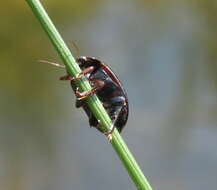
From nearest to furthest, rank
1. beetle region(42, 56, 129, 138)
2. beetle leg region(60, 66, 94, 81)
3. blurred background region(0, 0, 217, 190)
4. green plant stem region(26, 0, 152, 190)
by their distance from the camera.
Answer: green plant stem region(26, 0, 152, 190), beetle leg region(60, 66, 94, 81), beetle region(42, 56, 129, 138), blurred background region(0, 0, 217, 190)

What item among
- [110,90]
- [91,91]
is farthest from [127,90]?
[91,91]

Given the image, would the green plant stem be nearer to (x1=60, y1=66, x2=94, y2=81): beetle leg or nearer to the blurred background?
(x1=60, y1=66, x2=94, y2=81): beetle leg

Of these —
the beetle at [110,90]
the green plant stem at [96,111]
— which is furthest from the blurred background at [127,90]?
the green plant stem at [96,111]

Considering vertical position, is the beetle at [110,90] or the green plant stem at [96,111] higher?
the green plant stem at [96,111]

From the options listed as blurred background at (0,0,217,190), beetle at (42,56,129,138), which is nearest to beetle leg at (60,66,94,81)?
beetle at (42,56,129,138)

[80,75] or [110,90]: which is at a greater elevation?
[80,75]

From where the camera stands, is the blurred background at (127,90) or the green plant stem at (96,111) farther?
the blurred background at (127,90)

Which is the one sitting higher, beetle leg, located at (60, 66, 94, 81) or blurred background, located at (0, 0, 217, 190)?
beetle leg, located at (60, 66, 94, 81)

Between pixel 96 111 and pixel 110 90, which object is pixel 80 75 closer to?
pixel 96 111

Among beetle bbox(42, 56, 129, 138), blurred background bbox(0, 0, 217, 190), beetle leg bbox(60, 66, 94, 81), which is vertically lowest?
blurred background bbox(0, 0, 217, 190)

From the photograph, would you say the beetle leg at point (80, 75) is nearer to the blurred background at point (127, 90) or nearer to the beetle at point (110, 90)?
the beetle at point (110, 90)
